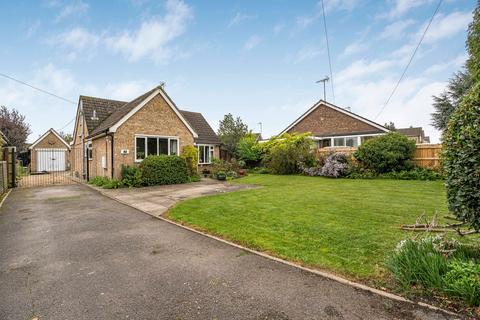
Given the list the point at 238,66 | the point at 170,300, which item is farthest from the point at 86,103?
the point at 170,300

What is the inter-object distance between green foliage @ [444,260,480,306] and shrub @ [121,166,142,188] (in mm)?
13655

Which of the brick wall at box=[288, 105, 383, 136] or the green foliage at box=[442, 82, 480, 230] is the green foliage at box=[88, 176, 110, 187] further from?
the brick wall at box=[288, 105, 383, 136]

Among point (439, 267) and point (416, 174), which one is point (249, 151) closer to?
point (416, 174)

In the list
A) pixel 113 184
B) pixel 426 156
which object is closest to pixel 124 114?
pixel 113 184

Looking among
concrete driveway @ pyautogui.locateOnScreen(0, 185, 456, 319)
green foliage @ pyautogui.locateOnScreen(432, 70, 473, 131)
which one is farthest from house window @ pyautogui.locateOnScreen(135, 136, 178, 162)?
green foliage @ pyautogui.locateOnScreen(432, 70, 473, 131)

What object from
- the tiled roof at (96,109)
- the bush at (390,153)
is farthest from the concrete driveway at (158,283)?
the tiled roof at (96,109)

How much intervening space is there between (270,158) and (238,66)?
7.71 m

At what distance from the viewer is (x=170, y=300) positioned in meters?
3.03

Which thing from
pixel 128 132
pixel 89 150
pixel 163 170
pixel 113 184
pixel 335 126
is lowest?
pixel 113 184

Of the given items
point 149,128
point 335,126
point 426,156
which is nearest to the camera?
point 426,156

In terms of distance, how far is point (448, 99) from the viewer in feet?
79.5

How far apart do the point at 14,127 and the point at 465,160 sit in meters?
39.8

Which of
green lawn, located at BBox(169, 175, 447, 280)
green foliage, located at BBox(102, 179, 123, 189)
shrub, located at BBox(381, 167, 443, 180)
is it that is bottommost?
green lawn, located at BBox(169, 175, 447, 280)

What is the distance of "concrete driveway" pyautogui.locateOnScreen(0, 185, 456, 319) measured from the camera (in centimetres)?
277
